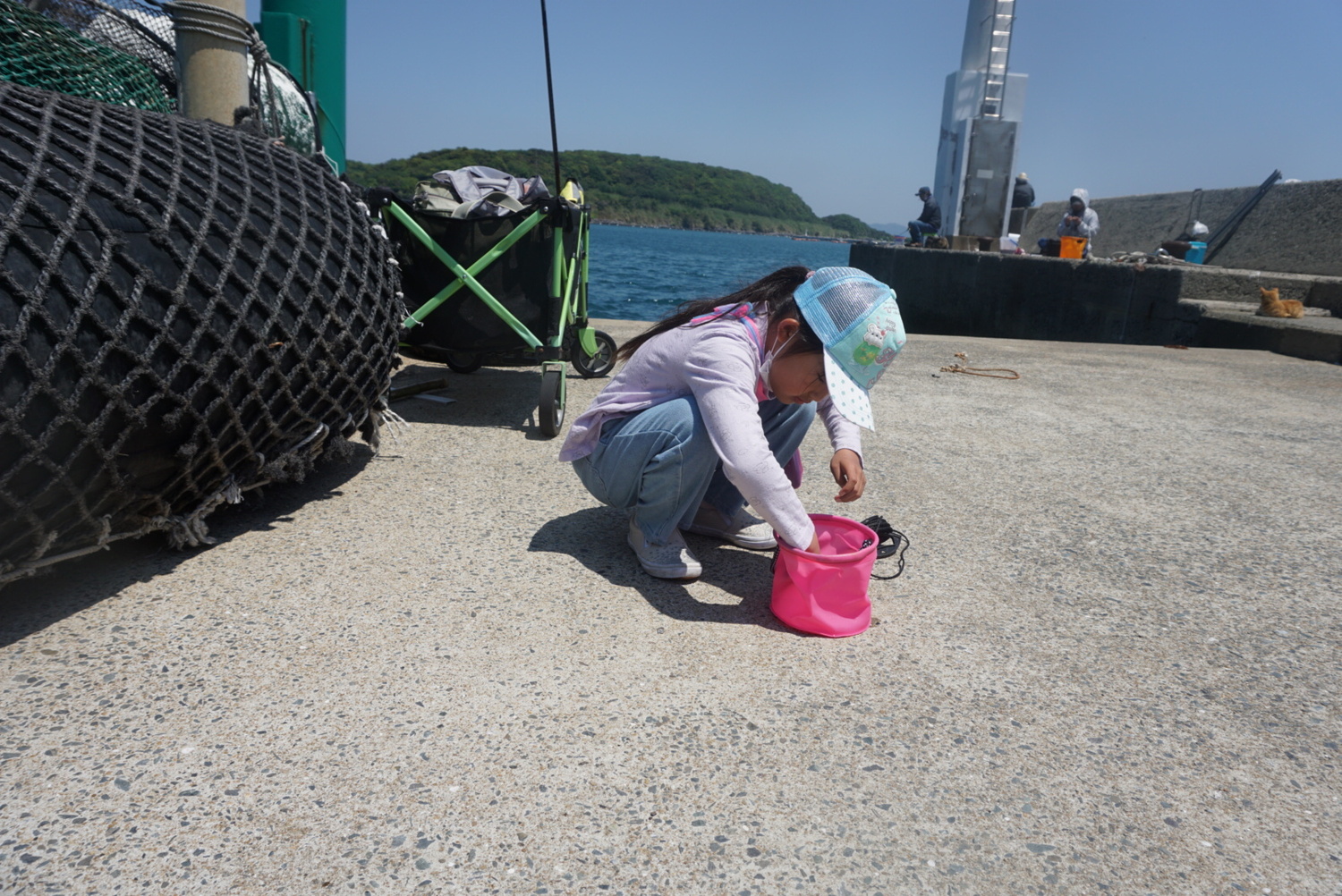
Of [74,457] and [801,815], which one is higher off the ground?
[74,457]

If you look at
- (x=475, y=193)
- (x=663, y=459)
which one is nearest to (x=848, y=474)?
(x=663, y=459)

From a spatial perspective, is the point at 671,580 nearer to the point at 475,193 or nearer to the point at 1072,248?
the point at 475,193

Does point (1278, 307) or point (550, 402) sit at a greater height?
point (1278, 307)

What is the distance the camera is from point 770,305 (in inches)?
89.8

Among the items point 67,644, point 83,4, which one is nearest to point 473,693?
point 67,644

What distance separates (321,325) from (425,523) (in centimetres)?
65

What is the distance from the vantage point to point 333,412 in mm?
2619

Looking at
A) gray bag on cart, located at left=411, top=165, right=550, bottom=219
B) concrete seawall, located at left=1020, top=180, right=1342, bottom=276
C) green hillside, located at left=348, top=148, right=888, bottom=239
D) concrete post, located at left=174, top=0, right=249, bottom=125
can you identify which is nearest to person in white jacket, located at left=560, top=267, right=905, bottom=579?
gray bag on cart, located at left=411, top=165, right=550, bottom=219

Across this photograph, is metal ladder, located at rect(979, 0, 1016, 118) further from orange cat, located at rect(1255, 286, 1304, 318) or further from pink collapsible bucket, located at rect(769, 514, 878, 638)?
pink collapsible bucket, located at rect(769, 514, 878, 638)

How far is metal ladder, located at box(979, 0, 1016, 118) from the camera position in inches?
669

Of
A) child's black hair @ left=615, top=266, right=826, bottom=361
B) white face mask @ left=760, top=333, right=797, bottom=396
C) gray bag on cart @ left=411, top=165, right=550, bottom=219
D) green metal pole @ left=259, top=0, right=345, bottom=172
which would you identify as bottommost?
white face mask @ left=760, top=333, right=797, bottom=396

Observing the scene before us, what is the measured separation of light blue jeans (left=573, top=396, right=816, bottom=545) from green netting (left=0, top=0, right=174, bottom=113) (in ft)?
7.17

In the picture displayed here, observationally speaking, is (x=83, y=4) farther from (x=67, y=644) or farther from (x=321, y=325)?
(x=67, y=644)

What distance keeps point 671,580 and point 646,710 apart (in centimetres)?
66
